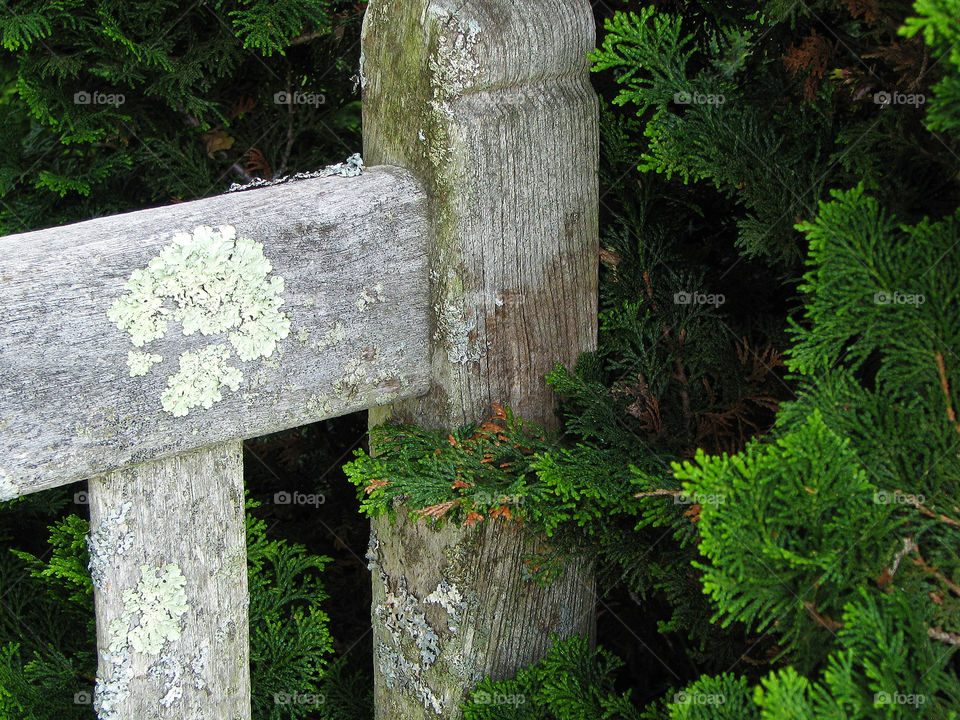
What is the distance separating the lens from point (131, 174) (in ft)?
10.5

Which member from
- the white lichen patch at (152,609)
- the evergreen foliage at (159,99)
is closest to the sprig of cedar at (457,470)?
the white lichen patch at (152,609)

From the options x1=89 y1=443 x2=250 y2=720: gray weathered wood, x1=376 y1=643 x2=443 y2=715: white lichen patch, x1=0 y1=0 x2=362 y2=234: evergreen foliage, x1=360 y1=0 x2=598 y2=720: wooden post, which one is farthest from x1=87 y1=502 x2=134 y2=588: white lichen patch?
x1=0 y1=0 x2=362 y2=234: evergreen foliage

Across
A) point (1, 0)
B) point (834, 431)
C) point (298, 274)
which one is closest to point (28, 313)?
point (298, 274)

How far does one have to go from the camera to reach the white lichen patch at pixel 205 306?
1626 mm

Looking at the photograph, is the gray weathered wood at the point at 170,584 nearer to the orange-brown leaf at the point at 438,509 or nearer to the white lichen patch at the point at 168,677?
the white lichen patch at the point at 168,677

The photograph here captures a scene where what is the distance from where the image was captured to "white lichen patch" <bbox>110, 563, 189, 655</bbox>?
176cm

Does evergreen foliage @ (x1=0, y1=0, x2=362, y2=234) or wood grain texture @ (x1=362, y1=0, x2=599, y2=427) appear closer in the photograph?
wood grain texture @ (x1=362, y1=0, x2=599, y2=427)

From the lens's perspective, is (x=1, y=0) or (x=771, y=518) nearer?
(x=771, y=518)

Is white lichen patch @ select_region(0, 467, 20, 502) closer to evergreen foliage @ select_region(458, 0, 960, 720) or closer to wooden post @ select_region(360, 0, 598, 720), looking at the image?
wooden post @ select_region(360, 0, 598, 720)

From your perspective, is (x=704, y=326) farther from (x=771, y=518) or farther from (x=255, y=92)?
(x=255, y=92)

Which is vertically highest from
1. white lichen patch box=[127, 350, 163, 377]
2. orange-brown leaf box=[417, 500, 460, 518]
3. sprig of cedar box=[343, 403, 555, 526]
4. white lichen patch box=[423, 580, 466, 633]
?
white lichen patch box=[127, 350, 163, 377]

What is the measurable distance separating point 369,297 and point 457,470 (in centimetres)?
39

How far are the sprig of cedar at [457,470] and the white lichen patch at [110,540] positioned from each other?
0.44 metres

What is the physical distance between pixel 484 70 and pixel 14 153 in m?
2.01
